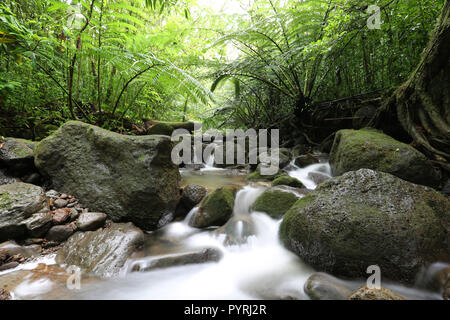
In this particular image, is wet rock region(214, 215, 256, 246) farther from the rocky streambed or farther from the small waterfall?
the small waterfall

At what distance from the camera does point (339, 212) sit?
5.10 ft

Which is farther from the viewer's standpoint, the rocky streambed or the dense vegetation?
the dense vegetation

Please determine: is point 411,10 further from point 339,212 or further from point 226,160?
point 226,160

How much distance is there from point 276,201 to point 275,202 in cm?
2

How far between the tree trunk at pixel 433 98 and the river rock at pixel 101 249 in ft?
11.5

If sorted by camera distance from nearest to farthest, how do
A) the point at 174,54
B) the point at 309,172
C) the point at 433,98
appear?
1. the point at 433,98
2. the point at 309,172
3. the point at 174,54

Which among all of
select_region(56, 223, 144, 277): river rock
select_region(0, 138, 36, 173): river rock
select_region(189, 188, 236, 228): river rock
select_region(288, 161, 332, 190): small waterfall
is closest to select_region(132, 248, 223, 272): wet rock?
select_region(56, 223, 144, 277): river rock

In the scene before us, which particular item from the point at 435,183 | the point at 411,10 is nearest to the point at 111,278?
the point at 435,183

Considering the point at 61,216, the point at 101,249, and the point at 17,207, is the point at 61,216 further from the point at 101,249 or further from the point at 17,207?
the point at 101,249

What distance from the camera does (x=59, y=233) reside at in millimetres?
1746

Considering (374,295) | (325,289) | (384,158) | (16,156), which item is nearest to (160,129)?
(16,156)

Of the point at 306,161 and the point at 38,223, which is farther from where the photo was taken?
the point at 306,161

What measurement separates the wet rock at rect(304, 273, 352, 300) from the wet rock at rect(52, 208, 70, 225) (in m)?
2.22

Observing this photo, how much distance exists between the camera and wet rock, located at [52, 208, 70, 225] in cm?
180
